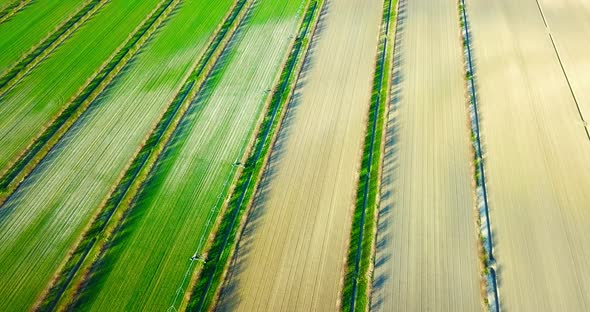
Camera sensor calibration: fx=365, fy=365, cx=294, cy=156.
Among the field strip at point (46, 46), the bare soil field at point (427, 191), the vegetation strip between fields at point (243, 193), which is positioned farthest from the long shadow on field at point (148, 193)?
the field strip at point (46, 46)

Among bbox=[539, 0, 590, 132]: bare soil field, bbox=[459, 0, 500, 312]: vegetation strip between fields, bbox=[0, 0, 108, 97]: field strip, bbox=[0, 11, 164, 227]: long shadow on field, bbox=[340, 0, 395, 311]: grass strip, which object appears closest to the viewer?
bbox=[459, 0, 500, 312]: vegetation strip between fields

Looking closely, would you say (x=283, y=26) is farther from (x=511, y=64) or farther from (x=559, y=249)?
(x=559, y=249)

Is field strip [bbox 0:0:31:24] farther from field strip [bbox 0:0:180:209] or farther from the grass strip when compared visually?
the grass strip

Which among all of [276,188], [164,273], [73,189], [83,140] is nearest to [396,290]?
[276,188]

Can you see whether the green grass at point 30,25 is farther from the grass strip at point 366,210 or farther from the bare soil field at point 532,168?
the bare soil field at point 532,168

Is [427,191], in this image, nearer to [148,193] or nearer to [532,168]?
[532,168]

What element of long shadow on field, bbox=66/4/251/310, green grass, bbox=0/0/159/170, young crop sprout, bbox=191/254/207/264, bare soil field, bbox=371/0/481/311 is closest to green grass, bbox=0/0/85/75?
green grass, bbox=0/0/159/170

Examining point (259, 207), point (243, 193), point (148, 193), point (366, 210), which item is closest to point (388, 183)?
point (366, 210)
